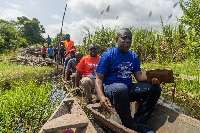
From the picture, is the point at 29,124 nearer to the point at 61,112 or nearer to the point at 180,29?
the point at 61,112

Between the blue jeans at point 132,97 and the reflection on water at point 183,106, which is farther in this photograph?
the reflection on water at point 183,106

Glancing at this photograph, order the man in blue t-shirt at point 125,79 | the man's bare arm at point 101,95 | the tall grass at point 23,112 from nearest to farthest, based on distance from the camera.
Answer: the man's bare arm at point 101,95 < the man in blue t-shirt at point 125,79 < the tall grass at point 23,112

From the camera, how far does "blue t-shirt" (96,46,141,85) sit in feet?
7.57

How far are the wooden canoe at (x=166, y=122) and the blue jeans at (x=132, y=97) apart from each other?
20 cm

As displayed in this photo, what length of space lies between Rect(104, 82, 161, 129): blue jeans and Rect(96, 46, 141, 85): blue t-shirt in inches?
6.9

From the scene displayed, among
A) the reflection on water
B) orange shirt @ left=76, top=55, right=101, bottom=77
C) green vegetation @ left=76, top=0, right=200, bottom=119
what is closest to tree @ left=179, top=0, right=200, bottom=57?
green vegetation @ left=76, top=0, right=200, bottom=119

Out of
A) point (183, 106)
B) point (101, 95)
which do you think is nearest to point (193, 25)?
point (183, 106)

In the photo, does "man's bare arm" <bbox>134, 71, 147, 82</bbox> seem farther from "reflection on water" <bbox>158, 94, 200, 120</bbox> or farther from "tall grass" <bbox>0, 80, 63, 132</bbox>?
"tall grass" <bbox>0, 80, 63, 132</bbox>

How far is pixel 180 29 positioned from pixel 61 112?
8.39 metres

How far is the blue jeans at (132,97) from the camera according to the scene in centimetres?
205

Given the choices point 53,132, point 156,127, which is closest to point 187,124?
point 156,127

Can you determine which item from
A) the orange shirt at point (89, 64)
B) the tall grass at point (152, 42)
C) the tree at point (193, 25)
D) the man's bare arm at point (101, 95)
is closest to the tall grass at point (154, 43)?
the tall grass at point (152, 42)

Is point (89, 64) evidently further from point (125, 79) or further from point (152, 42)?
point (152, 42)

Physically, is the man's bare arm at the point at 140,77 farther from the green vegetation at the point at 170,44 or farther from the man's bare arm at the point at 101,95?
the green vegetation at the point at 170,44
